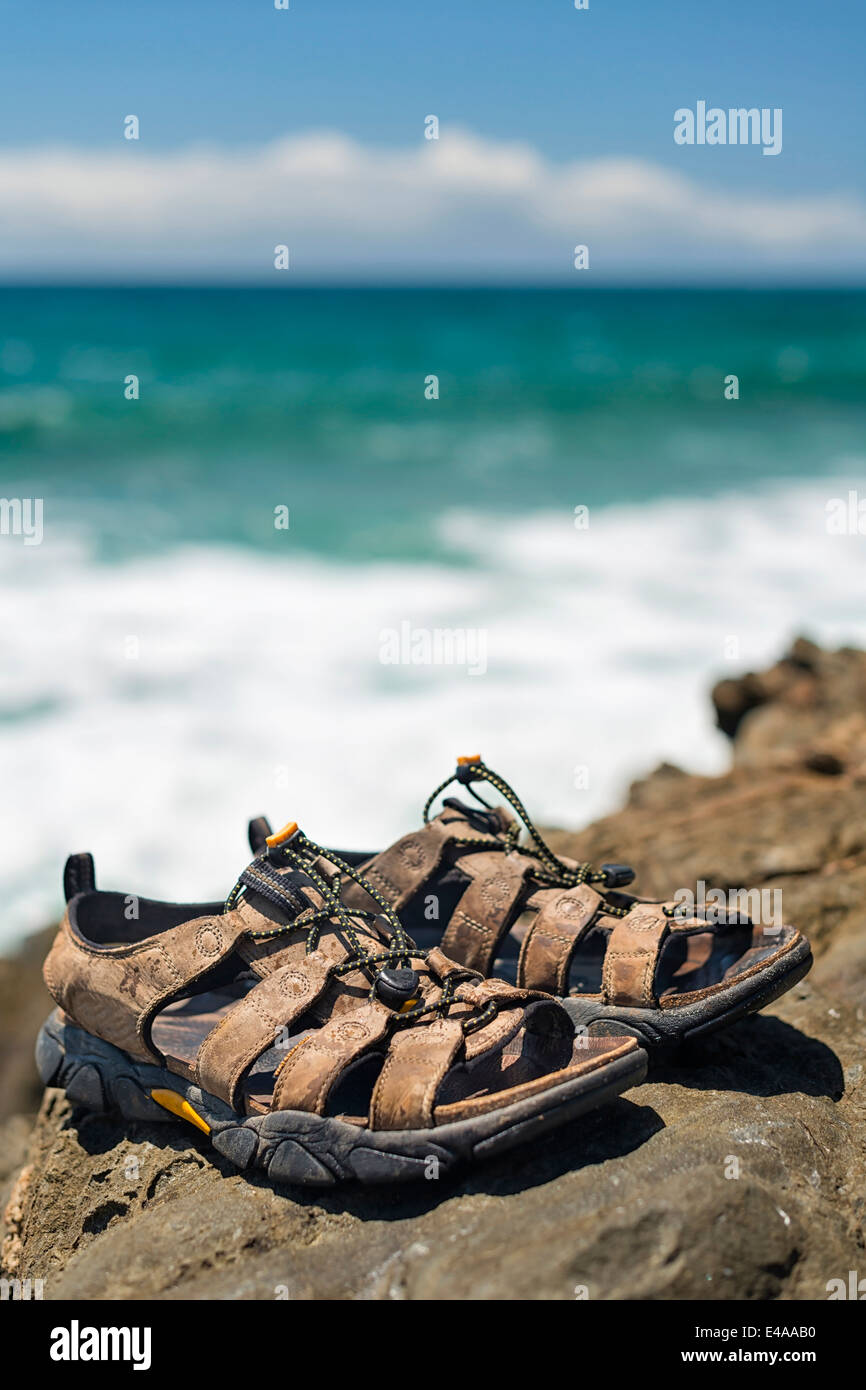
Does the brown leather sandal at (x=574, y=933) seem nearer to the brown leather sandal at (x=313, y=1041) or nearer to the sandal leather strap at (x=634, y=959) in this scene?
the sandal leather strap at (x=634, y=959)

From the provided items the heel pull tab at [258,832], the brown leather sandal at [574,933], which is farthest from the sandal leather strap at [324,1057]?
the heel pull tab at [258,832]

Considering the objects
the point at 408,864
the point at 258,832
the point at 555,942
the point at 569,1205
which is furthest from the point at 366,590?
the point at 569,1205

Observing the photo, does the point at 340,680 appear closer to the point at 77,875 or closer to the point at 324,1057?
the point at 77,875

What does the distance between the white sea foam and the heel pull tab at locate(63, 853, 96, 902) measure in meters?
3.10

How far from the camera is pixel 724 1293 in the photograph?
6.02 feet

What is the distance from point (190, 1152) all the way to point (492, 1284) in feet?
3.20

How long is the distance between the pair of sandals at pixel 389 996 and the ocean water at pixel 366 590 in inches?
132

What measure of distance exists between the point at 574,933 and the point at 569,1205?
683 millimetres

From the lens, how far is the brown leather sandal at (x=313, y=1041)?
2.11 meters

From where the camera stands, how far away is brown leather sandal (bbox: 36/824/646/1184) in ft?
6.91

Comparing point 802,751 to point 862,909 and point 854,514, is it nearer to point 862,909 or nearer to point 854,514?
point 862,909

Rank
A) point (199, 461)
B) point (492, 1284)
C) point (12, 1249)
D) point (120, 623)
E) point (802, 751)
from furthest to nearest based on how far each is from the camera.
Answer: point (199, 461) → point (120, 623) → point (802, 751) → point (12, 1249) → point (492, 1284)

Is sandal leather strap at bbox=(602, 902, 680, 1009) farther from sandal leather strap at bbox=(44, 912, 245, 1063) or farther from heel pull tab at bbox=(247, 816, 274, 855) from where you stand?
heel pull tab at bbox=(247, 816, 274, 855)
